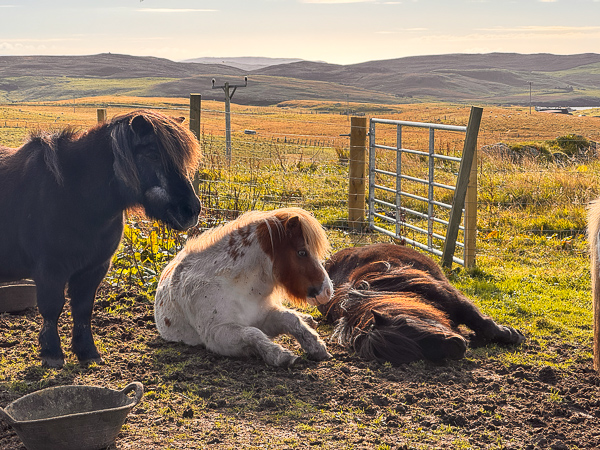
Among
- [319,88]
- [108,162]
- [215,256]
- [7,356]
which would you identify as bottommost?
[7,356]

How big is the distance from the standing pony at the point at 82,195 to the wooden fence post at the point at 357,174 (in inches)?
215

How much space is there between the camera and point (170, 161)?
357cm

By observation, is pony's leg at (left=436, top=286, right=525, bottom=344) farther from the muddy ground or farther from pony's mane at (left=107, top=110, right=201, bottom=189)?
pony's mane at (left=107, top=110, right=201, bottom=189)

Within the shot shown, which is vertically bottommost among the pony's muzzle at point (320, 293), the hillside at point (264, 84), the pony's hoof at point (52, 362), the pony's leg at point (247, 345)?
the pony's hoof at point (52, 362)

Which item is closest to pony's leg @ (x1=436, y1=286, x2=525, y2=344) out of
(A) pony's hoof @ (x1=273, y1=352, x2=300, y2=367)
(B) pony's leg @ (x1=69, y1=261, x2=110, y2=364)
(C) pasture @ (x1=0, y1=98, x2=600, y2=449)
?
(C) pasture @ (x1=0, y1=98, x2=600, y2=449)

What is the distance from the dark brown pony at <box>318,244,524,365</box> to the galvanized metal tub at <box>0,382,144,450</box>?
1761mm

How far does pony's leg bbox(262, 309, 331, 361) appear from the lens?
163 inches

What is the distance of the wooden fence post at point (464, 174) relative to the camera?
6660 mm

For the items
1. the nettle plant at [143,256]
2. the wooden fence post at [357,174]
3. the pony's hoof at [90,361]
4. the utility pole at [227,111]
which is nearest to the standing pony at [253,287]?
the pony's hoof at [90,361]

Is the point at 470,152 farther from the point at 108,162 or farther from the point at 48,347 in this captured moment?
the point at 48,347

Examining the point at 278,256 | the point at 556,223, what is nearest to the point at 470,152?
the point at 556,223

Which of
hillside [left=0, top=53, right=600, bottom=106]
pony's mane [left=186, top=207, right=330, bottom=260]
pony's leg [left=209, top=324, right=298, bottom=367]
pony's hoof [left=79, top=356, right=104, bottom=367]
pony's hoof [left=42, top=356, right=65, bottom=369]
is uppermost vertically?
hillside [left=0, top=53, right=600, bottom=106]

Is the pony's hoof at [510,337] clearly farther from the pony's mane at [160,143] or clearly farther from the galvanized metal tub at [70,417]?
the galvanized metal tub at [70,417]

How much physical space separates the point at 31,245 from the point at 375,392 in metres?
2.39
